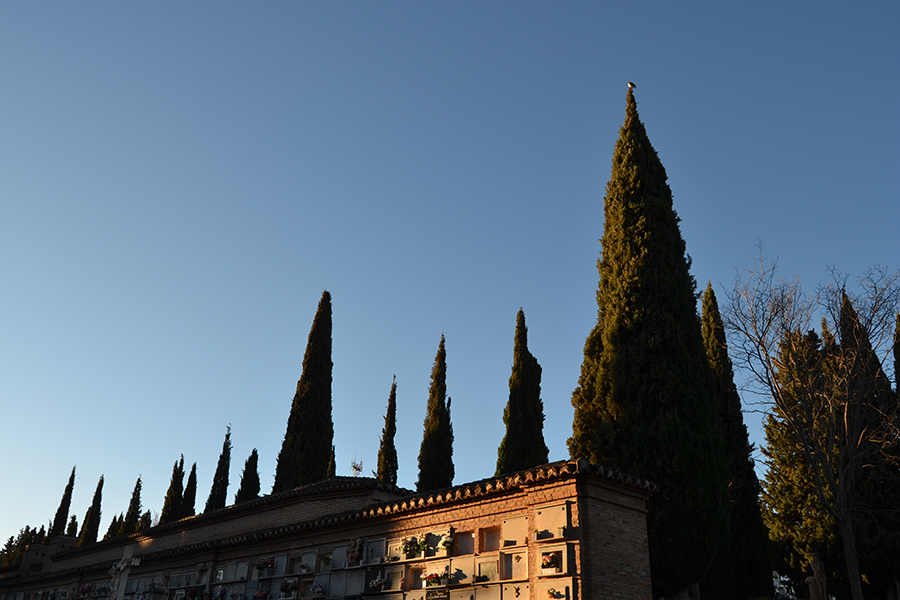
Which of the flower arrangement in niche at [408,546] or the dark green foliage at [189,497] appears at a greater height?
the dark green foliage at [189,497]

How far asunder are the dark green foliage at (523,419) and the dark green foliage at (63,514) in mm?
53480

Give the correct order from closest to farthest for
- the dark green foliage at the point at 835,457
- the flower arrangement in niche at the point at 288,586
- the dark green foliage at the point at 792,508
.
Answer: the flower arrangement in niche at the point at 288,586
the dark green foliage at the point at 835,457
the dark green foliage at the point at 792,508

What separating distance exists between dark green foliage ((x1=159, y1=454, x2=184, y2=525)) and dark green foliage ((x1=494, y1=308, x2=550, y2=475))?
35250 millimetres

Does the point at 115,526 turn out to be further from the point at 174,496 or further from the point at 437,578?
the point at 437,578

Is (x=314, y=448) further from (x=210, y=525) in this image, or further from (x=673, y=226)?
(x=673, y=226)

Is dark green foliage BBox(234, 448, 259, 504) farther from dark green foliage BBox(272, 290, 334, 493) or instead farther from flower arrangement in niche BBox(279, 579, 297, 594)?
flower arrangement in niche BBox(279, 579, 297, 594)

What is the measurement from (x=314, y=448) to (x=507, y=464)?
1242 centimetres

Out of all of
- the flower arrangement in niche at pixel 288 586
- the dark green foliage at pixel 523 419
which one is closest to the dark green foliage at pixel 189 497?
the dark green foliage at pixel 523 419

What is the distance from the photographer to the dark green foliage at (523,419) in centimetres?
3030

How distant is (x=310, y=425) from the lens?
37781mm

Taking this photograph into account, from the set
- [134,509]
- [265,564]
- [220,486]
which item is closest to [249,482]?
[220,486]

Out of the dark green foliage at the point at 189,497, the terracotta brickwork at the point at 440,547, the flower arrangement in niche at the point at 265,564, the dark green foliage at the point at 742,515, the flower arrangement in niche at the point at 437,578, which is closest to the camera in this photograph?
the terracotta brickwork at the point at 440,547

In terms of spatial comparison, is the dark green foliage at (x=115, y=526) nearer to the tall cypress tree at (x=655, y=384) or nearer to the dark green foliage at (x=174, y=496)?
the dark green foliage at (x=174, y=496)

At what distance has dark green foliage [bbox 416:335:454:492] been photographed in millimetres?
34375
